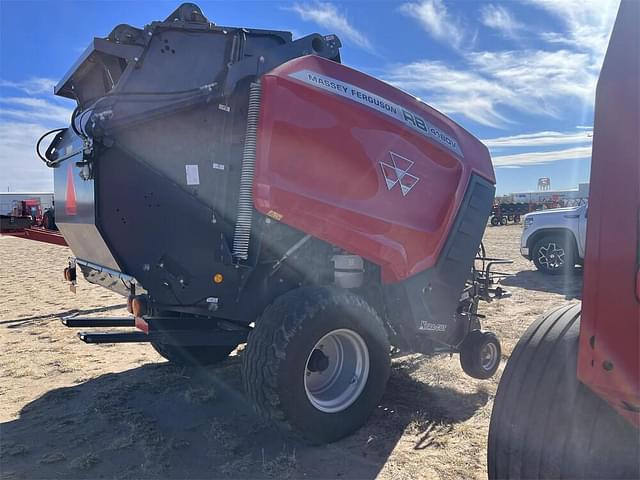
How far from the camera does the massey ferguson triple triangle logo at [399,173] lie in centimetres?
391

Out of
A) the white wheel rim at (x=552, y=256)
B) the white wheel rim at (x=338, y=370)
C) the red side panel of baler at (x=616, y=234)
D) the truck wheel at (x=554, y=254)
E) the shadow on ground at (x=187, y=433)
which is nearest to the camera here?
the red side panel of baler at (x=616, y=234)

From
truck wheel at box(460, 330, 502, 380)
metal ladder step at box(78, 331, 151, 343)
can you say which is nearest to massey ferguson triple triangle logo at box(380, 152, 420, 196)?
truck wheel at box(460, 330, 502, 380)

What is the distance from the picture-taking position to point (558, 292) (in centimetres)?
933

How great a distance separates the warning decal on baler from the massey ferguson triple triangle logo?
0.95ft

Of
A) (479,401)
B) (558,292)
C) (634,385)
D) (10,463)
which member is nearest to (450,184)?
(479,401)

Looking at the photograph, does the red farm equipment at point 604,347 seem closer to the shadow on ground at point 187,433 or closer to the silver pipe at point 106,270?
the shadow on ground at point 187,433

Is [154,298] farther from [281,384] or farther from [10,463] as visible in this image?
[10,463]

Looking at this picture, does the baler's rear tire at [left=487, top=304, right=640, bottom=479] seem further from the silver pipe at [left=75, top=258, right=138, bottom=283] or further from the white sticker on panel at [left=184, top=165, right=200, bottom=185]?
the silver pipe at [left=75, top=258, right=138, bottom=283]

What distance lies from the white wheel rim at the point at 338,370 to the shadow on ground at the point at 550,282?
620 cm

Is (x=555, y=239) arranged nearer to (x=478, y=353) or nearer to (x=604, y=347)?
(x=478, y=353)

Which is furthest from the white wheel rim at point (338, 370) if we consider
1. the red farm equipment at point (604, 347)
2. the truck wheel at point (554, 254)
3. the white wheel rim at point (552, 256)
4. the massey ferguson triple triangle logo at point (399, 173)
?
the white wheel rim at point (552, 256)

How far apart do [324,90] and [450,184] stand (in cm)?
139

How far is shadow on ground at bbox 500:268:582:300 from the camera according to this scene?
30.9ft

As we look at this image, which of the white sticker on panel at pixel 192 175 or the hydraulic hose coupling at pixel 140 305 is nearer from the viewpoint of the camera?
the white sticker on panel at pixel 192 175
